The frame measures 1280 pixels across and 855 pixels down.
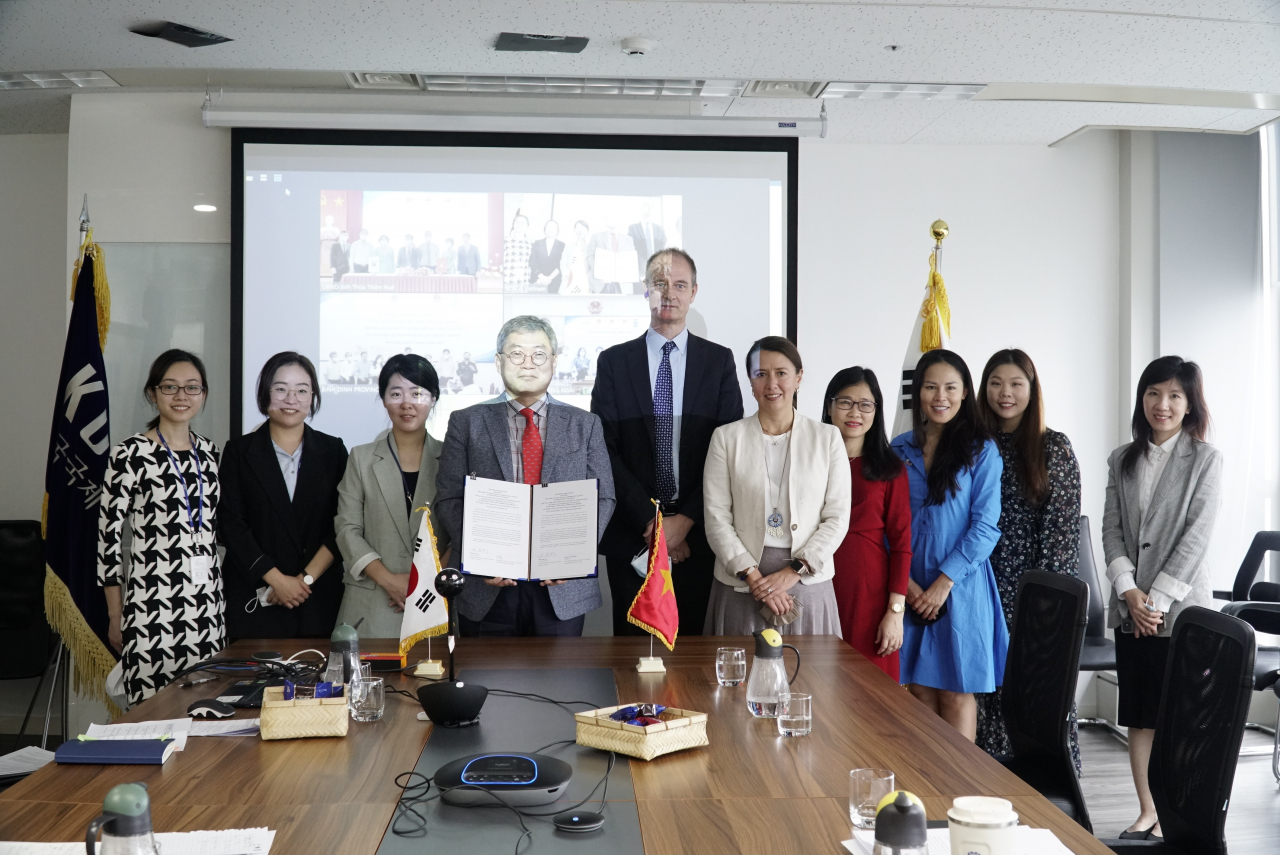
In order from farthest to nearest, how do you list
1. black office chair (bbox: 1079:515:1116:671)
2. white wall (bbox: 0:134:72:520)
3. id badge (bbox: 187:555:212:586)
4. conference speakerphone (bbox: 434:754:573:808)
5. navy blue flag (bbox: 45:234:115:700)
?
white wall (bbox: 0:134:72:520), black office chair (bbox: 1079:515:1116:671), navy blue flag (bbox: 45:234:115:700), id badge (bbox: 187:555:212:586), conference speakerphone (bbox: 434:754:573:808)

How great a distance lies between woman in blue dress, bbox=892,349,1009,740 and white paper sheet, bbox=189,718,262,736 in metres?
2.42

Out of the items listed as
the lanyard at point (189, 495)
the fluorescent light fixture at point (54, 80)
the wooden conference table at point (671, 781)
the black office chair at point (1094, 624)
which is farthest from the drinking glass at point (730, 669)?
the fluorescent light fixture at point (54, 80)

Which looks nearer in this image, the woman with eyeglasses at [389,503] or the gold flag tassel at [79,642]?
the woman with eyeglasses at [389,503]

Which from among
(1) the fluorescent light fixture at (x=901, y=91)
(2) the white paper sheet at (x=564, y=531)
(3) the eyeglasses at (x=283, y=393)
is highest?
(1) the fluorescent light fixture at (x=901, y=91)

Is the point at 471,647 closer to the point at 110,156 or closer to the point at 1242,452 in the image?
the point at 110,156

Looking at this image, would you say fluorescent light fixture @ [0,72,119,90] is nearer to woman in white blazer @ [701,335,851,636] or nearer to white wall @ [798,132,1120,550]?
woman in white blazer @ [701,335,851,636]

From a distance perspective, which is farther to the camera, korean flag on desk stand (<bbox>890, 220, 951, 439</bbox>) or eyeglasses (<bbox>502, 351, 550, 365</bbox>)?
korean flag on desk stand (<bbox>890, 220, 951, 439</bbox>)

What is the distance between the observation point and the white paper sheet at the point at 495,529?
280 cm

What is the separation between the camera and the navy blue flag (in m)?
4.14

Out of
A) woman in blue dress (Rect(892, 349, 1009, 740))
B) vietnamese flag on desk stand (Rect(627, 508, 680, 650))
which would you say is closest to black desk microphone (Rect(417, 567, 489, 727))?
vietnamese flag on desk stand (Rect(627, 508, 680, 650))

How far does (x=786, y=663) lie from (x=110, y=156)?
166 inches

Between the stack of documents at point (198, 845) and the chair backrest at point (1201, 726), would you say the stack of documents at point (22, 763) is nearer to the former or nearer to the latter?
the stack of documents at point (198, 845)

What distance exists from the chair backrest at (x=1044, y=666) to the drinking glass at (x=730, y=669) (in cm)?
82

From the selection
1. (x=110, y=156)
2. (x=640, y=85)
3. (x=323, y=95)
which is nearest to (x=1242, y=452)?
(x=640, y=85)
